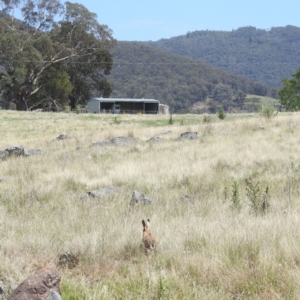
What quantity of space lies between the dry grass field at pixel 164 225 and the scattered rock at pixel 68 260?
6cm

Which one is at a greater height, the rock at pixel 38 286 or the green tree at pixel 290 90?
the green tree at pixel 290 90

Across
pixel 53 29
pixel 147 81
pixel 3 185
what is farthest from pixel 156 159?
pixel 147 81

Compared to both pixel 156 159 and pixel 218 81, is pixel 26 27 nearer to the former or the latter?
pixel 156 159

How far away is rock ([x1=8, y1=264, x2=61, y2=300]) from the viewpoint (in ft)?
9.35

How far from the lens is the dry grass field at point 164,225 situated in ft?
10.7

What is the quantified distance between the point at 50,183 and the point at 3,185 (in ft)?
3.14

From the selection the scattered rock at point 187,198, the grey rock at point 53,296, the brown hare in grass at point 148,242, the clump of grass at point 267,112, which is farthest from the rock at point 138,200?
the clump of grass at point 267,112

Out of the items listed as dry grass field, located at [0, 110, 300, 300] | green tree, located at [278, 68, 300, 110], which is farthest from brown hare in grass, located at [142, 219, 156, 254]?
green tree, located at [278, 68, 300, 110]

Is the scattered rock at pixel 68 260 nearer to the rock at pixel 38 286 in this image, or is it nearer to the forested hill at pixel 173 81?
the rock at pixel 38 286

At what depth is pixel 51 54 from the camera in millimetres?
50500

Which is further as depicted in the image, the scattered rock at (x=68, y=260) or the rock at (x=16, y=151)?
the rock at (x=16, y=151)

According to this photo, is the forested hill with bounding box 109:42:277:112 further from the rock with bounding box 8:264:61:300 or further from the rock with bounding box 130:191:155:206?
the rock with bounding box 8:264:61:300

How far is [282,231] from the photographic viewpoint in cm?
415

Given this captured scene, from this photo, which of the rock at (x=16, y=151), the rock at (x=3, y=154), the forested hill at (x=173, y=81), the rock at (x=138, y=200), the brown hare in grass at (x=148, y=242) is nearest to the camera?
the brown hare in grass at (x=148, y=242)
